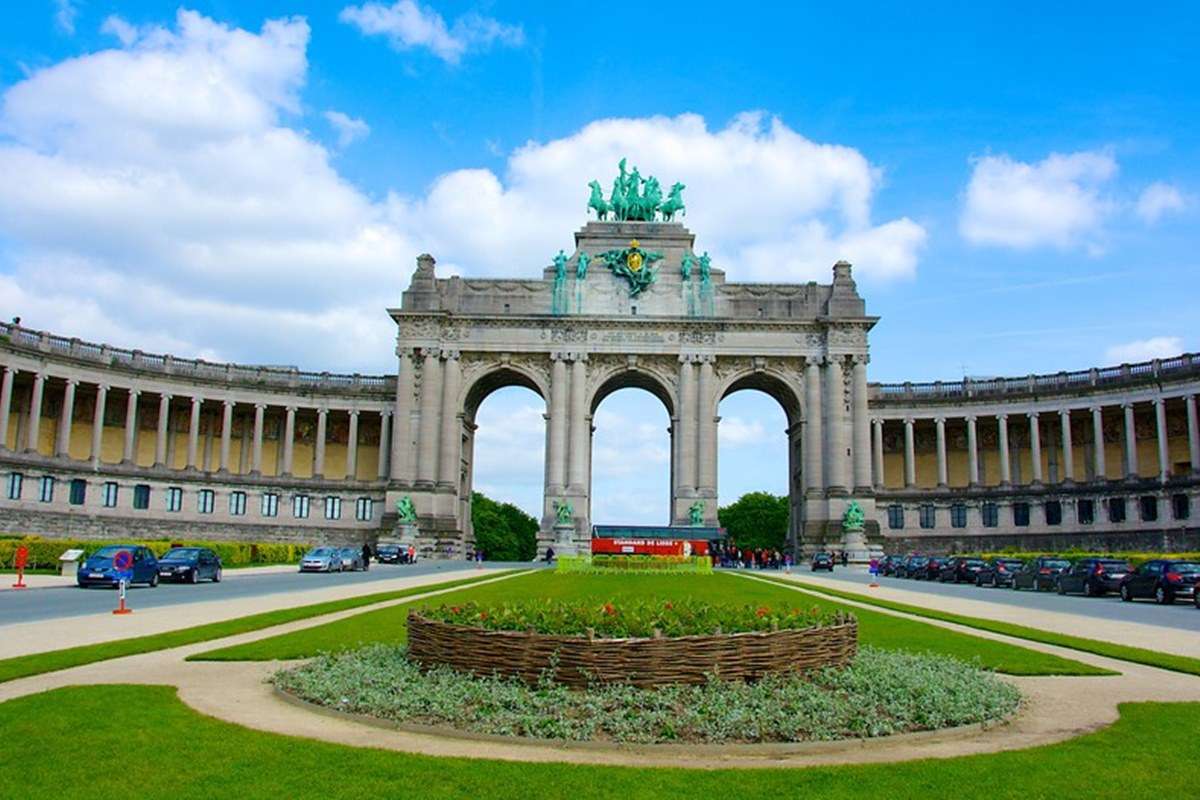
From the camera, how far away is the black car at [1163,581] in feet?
129

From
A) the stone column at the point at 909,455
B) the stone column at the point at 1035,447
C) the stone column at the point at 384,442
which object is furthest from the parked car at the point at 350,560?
the stone column at the point at 1035,447

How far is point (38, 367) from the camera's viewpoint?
3019 inches

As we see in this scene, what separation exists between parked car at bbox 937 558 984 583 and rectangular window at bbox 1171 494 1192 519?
30.6m

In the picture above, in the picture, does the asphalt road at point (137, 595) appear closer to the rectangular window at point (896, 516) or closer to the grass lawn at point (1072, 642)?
the grass lawn at point (1072, 642)

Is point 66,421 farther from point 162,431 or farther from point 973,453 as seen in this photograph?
Result: point 973,453

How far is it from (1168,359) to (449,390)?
60718mm

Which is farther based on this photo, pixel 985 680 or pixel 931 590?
pixel 931 590

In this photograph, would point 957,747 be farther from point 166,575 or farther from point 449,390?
point 449,390

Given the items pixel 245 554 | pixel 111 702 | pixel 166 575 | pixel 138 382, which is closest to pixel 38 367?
pixel 138 382

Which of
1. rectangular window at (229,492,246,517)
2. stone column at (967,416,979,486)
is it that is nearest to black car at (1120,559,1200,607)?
stone column at (967,416,979,486)

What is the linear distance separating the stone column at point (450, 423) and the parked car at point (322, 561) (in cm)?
2580

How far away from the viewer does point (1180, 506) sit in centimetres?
8019

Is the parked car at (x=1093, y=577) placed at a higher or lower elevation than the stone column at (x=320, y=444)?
lower

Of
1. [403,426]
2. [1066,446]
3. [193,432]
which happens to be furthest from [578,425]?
[1066,446]
